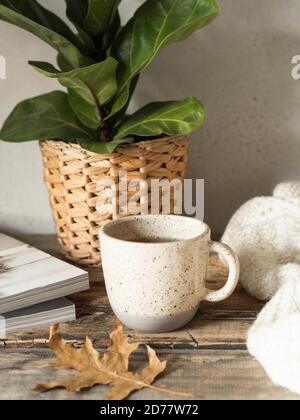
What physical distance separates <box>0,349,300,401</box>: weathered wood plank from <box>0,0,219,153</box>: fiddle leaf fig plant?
0.97 feet

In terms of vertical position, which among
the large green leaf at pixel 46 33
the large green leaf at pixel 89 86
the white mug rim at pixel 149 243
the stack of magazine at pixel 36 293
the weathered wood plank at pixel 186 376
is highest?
the large green leaf at pixel 46 33

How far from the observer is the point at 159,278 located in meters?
0.75

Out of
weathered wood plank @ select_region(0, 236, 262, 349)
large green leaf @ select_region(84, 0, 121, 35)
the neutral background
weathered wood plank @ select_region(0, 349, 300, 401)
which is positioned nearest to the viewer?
weathered wood plank @ select_region(0, 349, 300, 401)

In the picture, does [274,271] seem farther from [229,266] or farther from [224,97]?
[224,97]

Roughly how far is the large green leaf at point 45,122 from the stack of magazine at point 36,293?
18 centimetres

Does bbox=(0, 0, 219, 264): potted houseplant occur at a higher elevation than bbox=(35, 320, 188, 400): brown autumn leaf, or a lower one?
higher

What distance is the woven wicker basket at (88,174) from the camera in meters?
0.91

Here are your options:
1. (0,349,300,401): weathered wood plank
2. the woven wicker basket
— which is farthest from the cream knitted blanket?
the woven wicker basket

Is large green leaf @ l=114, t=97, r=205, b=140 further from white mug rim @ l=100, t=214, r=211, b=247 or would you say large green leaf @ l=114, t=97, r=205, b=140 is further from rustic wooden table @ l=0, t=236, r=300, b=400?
rustic wooden table @ l=0, t=236, r=300, b=400

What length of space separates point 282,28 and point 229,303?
1.63ft

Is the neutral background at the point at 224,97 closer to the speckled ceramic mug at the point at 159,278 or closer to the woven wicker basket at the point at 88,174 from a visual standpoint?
the woven wicker basket at the point at 88,174

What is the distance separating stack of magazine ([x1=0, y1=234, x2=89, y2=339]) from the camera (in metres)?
0.79

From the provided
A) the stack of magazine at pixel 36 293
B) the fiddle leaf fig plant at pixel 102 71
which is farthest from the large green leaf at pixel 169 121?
the stack of magazine at pixel 36 293
